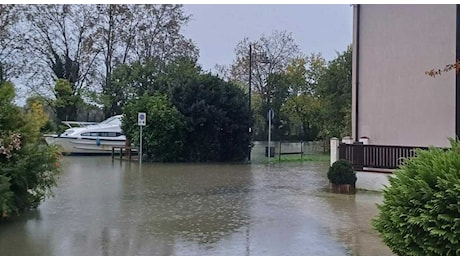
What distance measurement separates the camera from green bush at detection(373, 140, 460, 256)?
4500 mm

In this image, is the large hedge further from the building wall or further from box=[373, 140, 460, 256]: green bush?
box=[373, 140, 460, 256]: green bush

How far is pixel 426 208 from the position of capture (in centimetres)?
460

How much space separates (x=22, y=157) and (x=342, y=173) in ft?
21.2

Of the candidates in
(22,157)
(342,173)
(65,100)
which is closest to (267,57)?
(65,100)

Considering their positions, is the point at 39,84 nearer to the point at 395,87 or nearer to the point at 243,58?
the point at 243,58

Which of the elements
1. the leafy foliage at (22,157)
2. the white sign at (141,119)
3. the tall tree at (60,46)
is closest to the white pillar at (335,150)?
the leafy foliage at (22,157)

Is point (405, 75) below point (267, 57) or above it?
below

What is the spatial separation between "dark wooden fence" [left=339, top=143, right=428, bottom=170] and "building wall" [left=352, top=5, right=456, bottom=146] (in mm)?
Answer: 719

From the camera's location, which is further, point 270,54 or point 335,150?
point 270,54

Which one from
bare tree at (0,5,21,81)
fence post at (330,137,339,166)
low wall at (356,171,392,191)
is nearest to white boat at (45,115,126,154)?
bare tree at (0,5,21,81)

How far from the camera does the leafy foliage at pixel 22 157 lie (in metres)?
7.51

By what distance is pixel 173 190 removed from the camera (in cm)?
1161

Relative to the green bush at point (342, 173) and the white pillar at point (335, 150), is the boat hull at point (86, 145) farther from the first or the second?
the green bush at point (342, 173)

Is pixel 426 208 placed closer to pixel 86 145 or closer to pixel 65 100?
pixel 86 145
